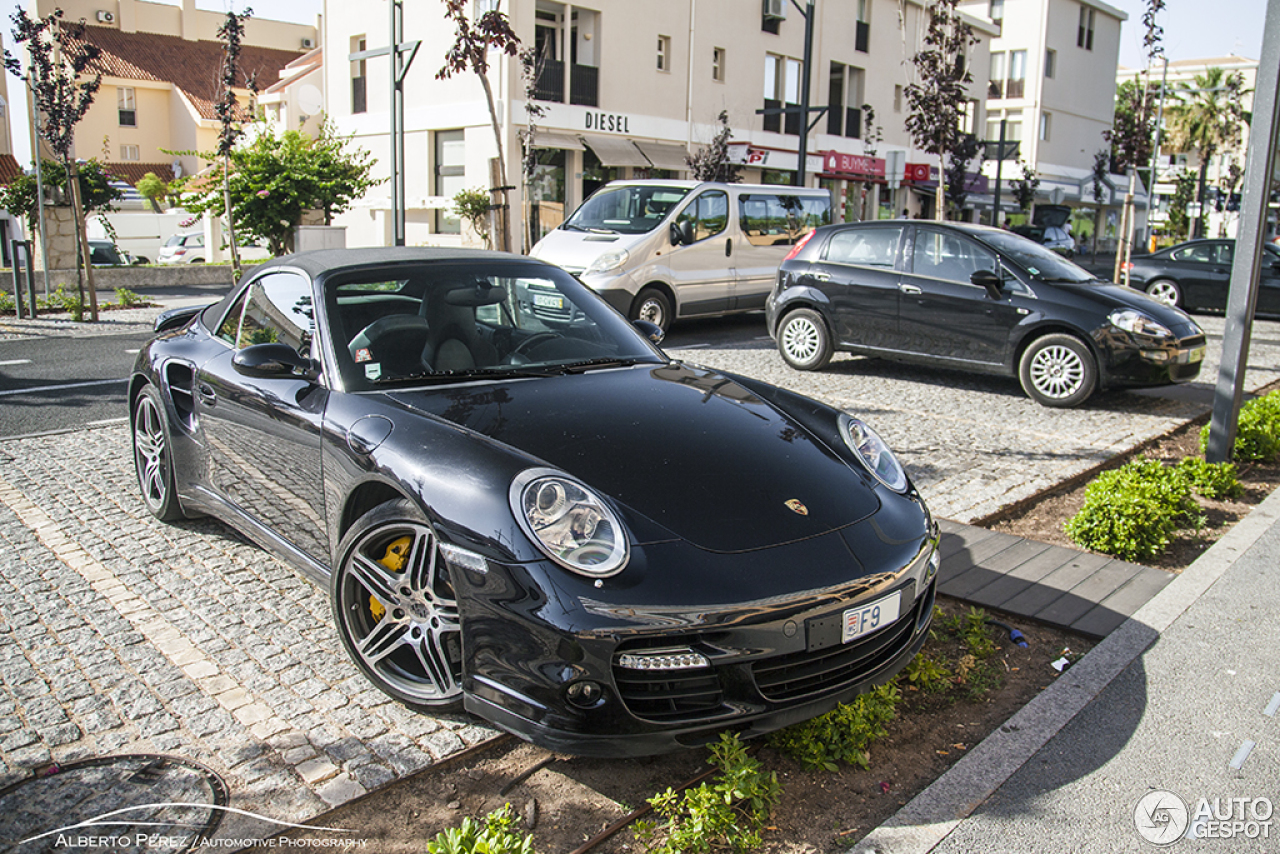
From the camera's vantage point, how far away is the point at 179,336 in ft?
16.4

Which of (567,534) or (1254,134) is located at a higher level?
(1254,134)

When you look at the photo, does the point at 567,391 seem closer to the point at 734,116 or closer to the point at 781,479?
the point at 781,479

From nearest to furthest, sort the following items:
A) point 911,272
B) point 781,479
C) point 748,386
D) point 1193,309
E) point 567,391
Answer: point 781,479 < point 567,391 < point 748,386 < point 911,272 < point 1193,309

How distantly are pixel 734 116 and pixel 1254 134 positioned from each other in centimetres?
2526

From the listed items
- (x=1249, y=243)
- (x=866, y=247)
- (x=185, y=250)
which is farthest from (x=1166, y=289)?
(x=185, y=250)

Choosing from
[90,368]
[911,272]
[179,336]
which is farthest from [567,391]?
[90,368]

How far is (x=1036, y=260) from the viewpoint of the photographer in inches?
369

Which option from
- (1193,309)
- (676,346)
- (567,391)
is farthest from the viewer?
(1193,309)

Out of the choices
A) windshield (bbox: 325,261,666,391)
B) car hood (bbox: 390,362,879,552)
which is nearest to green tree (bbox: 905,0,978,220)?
windshield (bbox: 325,261,666,391)

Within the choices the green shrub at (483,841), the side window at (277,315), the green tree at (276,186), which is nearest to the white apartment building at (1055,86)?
the green tree at (276,186)

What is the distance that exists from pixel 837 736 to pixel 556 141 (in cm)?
2464

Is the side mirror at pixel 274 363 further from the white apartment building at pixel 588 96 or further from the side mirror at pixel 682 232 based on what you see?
the white apartment building at pixel 588 96

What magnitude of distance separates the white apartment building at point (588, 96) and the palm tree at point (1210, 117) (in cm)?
3524

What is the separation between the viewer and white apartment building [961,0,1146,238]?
47.6 meters
